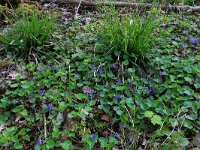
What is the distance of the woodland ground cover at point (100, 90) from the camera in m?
2.09

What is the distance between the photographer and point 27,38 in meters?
2.97

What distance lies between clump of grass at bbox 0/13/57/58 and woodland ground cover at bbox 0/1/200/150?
13mm

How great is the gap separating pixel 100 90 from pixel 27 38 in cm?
112

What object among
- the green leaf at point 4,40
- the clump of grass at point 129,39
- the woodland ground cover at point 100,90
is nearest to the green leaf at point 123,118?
the woodland ground cover at point 100,90

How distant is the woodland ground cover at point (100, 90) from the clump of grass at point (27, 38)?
0.01 meters

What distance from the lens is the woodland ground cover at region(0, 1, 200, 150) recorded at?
6.87ft

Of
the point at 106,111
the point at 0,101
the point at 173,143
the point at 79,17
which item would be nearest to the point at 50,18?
the point at 79,17

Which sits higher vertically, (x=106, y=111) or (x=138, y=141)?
(x=106, y=111)

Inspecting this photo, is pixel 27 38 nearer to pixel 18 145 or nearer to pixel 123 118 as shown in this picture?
pixel 18 145

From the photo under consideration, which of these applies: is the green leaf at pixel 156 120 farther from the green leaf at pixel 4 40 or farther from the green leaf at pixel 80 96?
the green leaf at pixel 4 40

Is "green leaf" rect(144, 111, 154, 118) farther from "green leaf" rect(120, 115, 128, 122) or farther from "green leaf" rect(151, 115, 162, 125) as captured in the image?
"green leaf" rect(120, 115, 128, 122)

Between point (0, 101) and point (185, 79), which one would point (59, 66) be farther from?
point (185, 79)

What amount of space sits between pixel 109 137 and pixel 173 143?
49 centimetres

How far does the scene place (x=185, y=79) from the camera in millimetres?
2527
